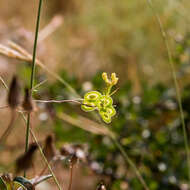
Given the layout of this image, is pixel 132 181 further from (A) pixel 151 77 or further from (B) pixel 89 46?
(B) pixel 89 46

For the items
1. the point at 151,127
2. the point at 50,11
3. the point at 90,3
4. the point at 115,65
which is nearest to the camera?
the point at 151,127

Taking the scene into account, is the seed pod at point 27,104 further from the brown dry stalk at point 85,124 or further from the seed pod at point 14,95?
the brown dry stalk at point 85,124

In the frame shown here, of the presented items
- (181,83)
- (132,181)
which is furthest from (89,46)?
(132,181)

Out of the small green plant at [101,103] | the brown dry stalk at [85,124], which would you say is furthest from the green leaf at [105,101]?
the brown dry stalk at [85,124]

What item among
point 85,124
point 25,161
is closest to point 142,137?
point 85,124

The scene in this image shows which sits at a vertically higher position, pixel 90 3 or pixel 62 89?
pixel 90 3

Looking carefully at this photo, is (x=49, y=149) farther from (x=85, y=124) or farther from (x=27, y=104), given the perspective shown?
(x=85, y=124)
